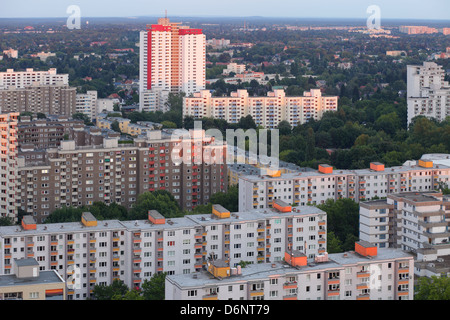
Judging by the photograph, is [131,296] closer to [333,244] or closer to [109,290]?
[109,290]

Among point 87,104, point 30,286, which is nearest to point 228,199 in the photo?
point 30,286

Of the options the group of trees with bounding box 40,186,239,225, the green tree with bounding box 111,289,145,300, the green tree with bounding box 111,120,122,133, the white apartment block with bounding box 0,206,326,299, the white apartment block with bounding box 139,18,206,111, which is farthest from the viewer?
the white apartment block with bounding box 139,18,206,111

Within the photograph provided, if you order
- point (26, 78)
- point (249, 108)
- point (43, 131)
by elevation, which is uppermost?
point (26, 78)

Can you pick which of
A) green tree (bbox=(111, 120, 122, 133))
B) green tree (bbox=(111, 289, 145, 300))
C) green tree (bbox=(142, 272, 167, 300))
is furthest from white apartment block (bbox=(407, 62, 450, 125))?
green tree (bbox=(111, 289, 145, 300))

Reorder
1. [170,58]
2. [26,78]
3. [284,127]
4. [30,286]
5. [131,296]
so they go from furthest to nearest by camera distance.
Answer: [170,58] → [26,78] → [284,127] → [131,296] → [30,286]

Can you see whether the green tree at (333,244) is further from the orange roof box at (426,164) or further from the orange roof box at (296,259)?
the orange roof box at (426,164)

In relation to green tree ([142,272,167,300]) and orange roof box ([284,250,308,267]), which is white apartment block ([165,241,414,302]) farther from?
green tree ([142,272,167,300])

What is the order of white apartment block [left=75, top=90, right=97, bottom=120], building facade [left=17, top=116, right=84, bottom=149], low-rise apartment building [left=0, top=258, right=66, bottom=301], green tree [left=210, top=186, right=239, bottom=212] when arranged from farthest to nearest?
white apartment block [left=75, top=90, right=97, bottom=120] → building facade [left=17, top=116, right=84, bottom=149] → green tree [left=210, top=186, right=239, bottom=212] → low-rise apartment building [left=0, top=258, right=66, bottom=301]

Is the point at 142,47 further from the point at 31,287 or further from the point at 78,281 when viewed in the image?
the point at 31,287
